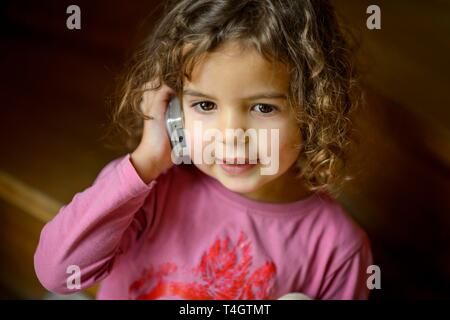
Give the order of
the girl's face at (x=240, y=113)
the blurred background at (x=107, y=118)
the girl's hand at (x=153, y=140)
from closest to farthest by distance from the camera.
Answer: the girl's face at (x=240, y=113)
the girl's hand at (x=153, y=140)
the blurred background at (x=107, y=118)

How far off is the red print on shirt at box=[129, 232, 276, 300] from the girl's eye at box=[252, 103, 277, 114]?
0.22 metres

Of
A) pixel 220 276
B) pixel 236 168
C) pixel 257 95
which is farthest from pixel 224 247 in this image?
pixel 257 95

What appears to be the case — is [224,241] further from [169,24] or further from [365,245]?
[169,24]

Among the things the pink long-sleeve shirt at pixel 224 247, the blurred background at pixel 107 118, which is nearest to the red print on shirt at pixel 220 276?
the pink long-sleeve shirt at pixel 224 247

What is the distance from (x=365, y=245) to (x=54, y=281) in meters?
0.48

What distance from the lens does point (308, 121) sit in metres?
0.77

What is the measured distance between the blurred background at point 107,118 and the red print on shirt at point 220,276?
0.72ft

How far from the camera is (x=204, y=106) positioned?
0.75 m

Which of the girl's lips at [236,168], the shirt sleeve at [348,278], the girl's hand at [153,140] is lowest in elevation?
the shirt sleeve at [348,278]

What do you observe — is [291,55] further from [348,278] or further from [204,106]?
[348,278]

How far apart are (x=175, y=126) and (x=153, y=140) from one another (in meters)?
0.04

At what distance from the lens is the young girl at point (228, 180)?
71cm

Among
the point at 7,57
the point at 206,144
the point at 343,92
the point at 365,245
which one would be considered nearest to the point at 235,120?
the point at 206,144

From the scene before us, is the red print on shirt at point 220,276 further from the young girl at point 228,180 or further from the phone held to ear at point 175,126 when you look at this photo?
the phone held to ear at point 175,126
